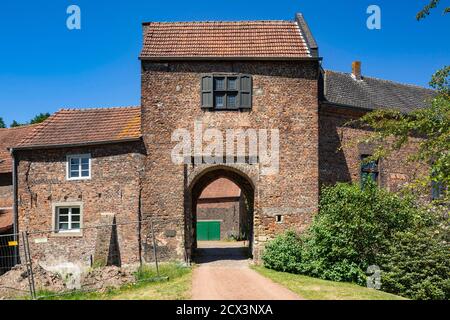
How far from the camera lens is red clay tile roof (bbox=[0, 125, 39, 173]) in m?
24.5

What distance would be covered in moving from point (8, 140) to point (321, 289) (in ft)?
69.3

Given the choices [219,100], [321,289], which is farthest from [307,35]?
[321,289]

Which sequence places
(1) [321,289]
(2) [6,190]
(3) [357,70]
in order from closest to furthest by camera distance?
(1) [321,289] < (2) [6,190] < (3) [357,70]

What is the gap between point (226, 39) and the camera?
20094mm

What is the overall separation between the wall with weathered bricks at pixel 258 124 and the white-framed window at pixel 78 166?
313 cm

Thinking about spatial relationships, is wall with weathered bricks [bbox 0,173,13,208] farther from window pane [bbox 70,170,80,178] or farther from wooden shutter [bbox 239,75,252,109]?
wooden shutter [bbox 239,75,252,109]

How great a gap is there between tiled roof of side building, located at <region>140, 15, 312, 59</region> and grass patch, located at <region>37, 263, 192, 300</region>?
8.52 m

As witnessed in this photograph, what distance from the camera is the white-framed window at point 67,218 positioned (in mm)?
19938

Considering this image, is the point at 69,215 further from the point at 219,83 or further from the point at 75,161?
the point at 219,83

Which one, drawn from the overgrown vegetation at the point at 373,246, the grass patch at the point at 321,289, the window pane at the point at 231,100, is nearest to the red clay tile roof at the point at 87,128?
the window pane at the point at 231,100

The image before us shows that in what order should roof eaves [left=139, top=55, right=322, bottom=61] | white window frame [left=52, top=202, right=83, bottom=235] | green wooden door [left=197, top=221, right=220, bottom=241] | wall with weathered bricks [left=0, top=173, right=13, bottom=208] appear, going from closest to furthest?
roof eaves [left=139, top=55, right=322, bottom=61] < white window frame [left=52, top=202, right=83, bottom=235] < wall with weathered bricks [left=0, top=173, right=13, bottom=208] < green wooden door [left=197, top=221, right=220, bottom=241]

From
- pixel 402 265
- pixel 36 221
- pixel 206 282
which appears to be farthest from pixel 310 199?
pixel 36 221

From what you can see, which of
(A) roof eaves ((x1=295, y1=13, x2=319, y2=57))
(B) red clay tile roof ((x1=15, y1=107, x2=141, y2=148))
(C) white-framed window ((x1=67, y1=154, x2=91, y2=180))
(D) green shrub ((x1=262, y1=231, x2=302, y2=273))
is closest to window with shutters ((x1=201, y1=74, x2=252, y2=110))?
(A) roof eaves ((x1=295, y1=13, x2=319, y2=57))
